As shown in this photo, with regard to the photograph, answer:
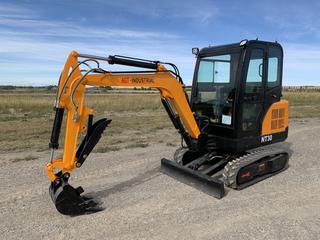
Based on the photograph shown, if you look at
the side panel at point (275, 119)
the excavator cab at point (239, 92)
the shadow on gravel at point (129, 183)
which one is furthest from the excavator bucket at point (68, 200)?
the side panel at point (275, 119)

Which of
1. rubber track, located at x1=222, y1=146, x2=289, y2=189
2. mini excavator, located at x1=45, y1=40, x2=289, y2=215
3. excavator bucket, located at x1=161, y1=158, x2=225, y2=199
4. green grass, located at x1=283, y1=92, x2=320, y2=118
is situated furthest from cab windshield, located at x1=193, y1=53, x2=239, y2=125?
green grass, located at x1=283, y1=92, x2=320, y2=118

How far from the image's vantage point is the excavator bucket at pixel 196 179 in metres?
5.79

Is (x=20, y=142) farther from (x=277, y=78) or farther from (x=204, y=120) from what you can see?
(x=277, y=78)

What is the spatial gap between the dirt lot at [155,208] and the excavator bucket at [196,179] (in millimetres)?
121

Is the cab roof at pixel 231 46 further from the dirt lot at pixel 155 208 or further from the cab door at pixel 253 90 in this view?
the dirt lot at pixel 155 208

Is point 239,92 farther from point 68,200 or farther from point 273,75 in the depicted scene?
point 68,200

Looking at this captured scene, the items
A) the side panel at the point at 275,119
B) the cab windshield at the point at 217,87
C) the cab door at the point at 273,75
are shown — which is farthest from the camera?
the side panel at the point at 275,119

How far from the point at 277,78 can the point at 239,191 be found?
8.57ft

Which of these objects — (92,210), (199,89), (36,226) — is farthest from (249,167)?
(36,226)

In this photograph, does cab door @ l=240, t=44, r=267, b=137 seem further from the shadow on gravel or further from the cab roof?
the shadow on gravel

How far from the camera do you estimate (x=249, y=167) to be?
6.41 meters

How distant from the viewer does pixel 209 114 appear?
7.02 m

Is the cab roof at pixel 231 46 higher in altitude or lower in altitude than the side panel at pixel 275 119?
higher

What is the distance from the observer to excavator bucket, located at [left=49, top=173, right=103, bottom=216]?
502cm
